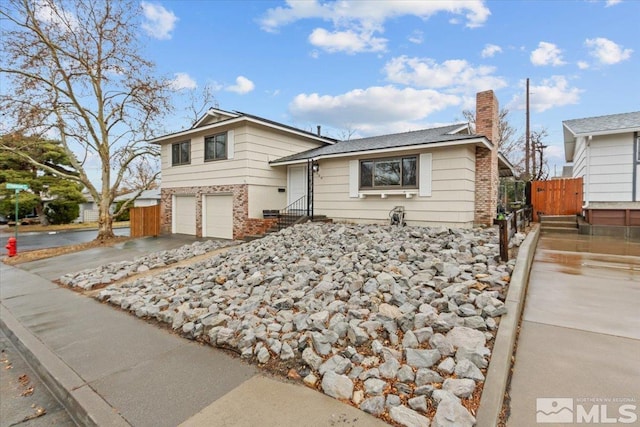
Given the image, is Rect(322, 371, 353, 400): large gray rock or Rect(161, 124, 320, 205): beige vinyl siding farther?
Rect(161, 124, 320, 205): beige vinyl siding

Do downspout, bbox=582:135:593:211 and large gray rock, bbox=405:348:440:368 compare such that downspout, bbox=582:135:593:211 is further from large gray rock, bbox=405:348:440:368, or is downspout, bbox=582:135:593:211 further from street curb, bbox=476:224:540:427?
large gray rock, bbox=405:348:440:368

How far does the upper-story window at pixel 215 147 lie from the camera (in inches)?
482

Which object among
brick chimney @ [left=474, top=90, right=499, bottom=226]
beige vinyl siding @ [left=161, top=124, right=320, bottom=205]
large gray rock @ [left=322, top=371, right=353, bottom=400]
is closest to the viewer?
large gray rock @ [left=322, top=371, right=353, bottom=400]

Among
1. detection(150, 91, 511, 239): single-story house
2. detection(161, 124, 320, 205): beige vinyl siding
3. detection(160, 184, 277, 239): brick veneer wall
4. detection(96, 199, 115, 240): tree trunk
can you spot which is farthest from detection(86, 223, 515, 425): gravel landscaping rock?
detection(96, 199, 115, 240): tree trunk

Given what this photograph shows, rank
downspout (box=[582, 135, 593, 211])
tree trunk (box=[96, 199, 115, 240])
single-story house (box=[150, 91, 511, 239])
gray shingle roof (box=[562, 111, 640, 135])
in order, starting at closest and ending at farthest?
single-story house (box=[150, 91, 511, 239]) < gray shingle roof (box=[562, 111, 640, 135]) < downspout (box=[582, 135, 593, 211]) < tree trunk (box=[96, 199, 115, 240])

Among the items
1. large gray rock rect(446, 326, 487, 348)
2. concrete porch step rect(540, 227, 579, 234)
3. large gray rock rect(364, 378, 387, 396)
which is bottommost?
large gray rock rect(364, 378, 387, 396)

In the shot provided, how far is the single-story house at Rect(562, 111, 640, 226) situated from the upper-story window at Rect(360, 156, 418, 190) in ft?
20.1

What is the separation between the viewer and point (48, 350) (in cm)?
381

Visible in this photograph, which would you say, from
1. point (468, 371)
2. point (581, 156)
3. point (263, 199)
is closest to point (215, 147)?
point (263, 199)

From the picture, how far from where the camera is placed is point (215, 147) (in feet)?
41.3

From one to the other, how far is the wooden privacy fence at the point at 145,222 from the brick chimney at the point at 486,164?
13.8 metres

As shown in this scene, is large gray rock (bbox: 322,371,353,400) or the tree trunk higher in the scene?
the tree trunk

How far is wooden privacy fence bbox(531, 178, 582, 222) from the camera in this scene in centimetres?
1222

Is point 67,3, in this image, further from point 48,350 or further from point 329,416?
point 329,416
